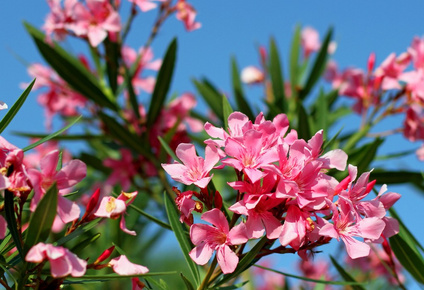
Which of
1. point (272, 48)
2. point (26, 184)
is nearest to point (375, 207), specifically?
point (26, 184)

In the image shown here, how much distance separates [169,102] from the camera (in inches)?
99.4

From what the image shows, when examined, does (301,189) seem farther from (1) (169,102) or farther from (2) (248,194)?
(1) (169,102)

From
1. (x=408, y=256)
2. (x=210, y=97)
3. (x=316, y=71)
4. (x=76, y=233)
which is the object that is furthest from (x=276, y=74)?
(x=76, y=233)

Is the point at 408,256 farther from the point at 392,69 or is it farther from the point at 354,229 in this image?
the point at 392,69

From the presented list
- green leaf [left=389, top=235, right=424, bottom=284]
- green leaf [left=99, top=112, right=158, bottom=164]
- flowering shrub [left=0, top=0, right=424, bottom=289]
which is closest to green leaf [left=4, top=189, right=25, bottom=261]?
flowering shrub [left=0, top=0, right=424, bottom=289]

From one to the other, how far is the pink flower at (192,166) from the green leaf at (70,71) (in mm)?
1232

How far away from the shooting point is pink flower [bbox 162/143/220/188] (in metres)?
0.95

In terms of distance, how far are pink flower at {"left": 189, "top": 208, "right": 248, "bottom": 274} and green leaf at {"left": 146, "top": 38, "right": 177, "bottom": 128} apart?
1198mm

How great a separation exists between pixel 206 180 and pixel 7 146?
319mm

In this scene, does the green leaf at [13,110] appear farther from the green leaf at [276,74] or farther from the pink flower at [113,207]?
the green leaf at [276,74]

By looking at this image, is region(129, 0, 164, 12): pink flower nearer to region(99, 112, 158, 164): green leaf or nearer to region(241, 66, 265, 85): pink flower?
region(99, 112, 158, 164): green leaf

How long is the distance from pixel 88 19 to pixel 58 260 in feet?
4.96

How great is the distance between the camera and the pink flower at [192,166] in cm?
95

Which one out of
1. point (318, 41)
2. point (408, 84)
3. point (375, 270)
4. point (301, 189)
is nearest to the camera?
point (301, 189)
